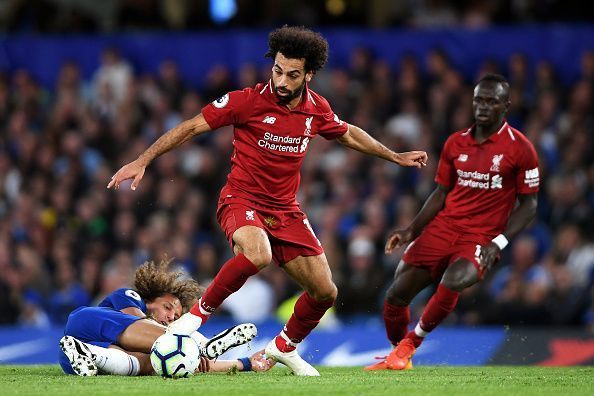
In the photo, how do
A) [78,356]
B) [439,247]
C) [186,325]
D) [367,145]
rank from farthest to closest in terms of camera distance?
[439,247] → [367,145] → [78,356] → [186,325]

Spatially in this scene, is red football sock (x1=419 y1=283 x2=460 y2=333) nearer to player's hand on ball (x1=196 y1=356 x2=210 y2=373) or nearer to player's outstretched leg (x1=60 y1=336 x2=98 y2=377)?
player's hand on ball (x1=196 y1=356 x2=210 y2=373)

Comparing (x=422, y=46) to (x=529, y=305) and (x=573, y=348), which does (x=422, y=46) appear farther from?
(x=573, y=348)

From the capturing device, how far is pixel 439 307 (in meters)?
9.48

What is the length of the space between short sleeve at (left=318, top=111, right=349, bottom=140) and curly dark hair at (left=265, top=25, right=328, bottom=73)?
401 mm

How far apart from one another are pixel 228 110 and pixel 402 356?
2.54m

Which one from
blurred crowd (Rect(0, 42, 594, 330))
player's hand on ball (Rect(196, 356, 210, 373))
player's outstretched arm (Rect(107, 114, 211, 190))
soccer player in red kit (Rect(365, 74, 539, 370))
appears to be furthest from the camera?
blurred crowd (Rect(0, 42, 594, 330))

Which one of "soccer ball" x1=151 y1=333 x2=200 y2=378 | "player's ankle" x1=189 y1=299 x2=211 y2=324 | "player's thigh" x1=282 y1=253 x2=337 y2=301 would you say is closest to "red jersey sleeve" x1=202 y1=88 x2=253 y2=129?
"player's thigh" x1=282 y1=253 x2=337 y2=301

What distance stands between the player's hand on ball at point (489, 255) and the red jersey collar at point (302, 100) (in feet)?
5.57

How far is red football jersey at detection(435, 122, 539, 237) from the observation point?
9.45 meters

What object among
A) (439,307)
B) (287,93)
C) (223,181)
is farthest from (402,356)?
(223,181)

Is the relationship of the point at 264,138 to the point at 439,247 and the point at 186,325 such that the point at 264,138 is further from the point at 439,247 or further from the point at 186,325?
the point at 439,247

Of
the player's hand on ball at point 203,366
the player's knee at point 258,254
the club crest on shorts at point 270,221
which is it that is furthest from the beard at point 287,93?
the player's hand on ball at point 203,366

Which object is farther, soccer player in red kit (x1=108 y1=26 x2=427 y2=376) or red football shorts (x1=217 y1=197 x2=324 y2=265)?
red football shorts (x1=217 y1=197 x2=324 y2=265)

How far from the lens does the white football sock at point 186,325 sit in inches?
320
